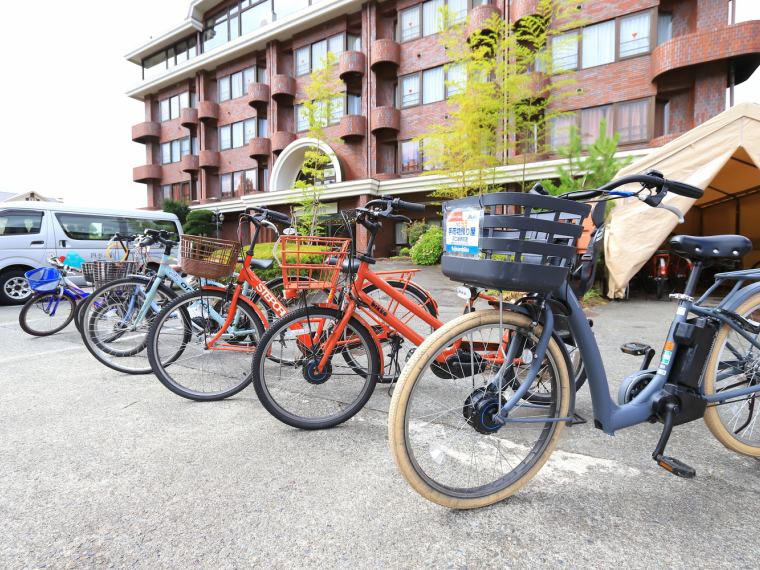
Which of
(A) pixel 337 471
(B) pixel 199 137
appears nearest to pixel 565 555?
(A) pixel 337 471

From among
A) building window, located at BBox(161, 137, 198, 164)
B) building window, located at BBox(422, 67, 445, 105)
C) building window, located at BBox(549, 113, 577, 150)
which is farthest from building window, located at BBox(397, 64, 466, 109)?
building window, located at BBox(161, 137, 198, 164)

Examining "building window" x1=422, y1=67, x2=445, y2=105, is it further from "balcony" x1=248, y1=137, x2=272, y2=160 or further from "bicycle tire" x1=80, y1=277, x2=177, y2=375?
"bicycle tire" x1=80, y1=277, x2=177, y2=375

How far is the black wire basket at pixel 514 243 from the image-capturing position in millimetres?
1328

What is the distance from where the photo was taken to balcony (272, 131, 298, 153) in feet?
65.1

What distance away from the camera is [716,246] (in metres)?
1.73

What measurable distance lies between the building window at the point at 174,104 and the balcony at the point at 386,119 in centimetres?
1371

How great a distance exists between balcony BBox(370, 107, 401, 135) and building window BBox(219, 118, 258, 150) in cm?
817

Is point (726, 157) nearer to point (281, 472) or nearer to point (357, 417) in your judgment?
point (357, 417)

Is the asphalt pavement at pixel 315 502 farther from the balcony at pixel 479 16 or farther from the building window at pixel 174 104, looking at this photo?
the building window at pixel 174 104

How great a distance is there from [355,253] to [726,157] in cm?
631

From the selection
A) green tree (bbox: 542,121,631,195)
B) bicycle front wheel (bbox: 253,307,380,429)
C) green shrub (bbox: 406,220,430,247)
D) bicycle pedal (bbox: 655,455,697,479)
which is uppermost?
Result: green tree (bbox: 542,121,631,195)

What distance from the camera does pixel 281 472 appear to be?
1.87m

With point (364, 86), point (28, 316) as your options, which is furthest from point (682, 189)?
point (364, 86)

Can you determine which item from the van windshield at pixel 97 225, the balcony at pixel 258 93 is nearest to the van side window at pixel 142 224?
the van windshield at pixel 97 225
